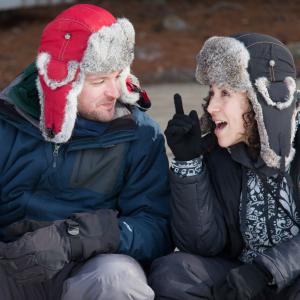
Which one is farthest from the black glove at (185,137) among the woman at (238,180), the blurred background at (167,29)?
the blurred background at (167,29)

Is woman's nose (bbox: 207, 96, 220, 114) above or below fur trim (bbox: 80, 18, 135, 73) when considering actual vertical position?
below

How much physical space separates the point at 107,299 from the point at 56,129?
73cm

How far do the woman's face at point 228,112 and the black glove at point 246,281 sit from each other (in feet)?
1.63

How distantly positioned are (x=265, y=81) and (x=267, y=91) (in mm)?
39

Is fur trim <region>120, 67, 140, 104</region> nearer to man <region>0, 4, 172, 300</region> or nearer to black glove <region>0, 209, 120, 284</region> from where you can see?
man <region>0, 4, 172, 300</region>

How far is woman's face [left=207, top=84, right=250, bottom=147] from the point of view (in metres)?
3.51

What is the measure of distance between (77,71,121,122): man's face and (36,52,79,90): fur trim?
0.08m

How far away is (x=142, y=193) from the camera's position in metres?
3.76

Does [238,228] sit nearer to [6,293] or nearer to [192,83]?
[6,293]

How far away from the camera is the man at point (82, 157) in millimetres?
3580

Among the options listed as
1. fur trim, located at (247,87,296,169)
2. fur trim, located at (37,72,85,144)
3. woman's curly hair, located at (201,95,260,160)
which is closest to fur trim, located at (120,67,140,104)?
fur trim, located at (37,72,85,144)

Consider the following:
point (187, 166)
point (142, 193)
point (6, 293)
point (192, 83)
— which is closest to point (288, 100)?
point (187, 166)

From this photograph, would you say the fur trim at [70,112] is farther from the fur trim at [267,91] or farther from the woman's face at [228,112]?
the fur trim at [267,91]

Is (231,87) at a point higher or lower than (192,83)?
higher
